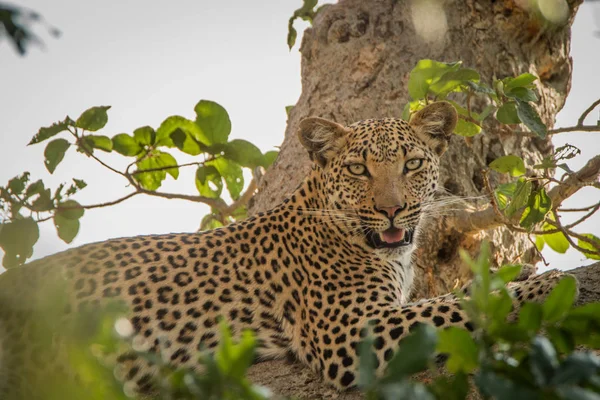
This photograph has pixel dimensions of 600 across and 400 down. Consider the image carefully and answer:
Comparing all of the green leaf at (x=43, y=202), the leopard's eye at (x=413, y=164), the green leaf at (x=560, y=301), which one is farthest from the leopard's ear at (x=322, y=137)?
the green leaf at (x=560, y=301)

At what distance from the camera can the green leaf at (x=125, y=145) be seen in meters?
8.33

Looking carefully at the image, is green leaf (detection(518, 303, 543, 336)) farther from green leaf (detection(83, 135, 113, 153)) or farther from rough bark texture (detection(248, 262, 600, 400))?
green leaf (detection(83, 135, 113, 153))

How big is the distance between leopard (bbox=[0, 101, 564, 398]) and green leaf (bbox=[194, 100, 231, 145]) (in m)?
1.82

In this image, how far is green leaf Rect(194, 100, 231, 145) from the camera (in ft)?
27.0

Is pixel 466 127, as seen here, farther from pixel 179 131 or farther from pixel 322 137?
pixel 179 131

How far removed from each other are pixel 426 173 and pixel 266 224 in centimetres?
146

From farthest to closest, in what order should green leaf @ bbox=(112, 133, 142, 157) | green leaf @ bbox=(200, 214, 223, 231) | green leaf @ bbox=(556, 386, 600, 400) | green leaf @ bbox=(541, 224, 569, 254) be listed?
green leaf @ bbox=(200, 214, 223, 231)
green leaf @ bbox=(112, 133, 142, 157)
green leaf @ bbox=(541, 224, 569, 254)
green leaf @ bbox=(556, 386, 600, 400)

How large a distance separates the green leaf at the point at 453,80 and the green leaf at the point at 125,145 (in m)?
3.56

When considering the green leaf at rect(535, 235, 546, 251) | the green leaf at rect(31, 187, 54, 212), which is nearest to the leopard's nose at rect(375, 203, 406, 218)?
the green leaf at rect(535, 235, 546, 251)

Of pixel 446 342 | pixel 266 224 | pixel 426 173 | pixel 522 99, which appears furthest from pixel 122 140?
pixel 446 342

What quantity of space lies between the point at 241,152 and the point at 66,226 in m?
2.09

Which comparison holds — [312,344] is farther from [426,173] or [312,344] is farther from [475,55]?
[475,55]

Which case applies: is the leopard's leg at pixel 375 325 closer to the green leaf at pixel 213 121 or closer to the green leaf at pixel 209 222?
the green leaf at pixel 213 121

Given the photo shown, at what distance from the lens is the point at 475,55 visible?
28.2 feet
